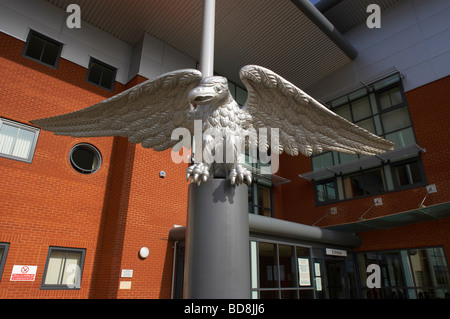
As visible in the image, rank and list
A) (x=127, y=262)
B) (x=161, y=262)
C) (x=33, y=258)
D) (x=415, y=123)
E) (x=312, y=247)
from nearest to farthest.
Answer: (x=33, y=258) < (x=127, y=262) < (x=161, y=262) < (x=312, y=247) < (x=415, y=123)

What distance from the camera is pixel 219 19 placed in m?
A: 10.2

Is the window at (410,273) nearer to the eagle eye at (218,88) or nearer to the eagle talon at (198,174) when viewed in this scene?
the eagle talon at (198,174)

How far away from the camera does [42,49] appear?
863cm

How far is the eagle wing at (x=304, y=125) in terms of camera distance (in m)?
3.19

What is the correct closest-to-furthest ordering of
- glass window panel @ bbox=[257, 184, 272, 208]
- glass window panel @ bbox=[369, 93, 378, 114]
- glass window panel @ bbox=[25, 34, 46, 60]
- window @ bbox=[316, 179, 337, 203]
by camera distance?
glass window panel @ bbox=[25, 34, 46, 60], glass window panel @ bbox=[369, 93, 378, 114], window @ bbox=[316, 179, 337, 203], glass window panel @ bbox=[257, 184, 272, 208]

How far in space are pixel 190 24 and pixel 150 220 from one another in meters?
6.61

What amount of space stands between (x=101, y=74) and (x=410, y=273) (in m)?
12.2

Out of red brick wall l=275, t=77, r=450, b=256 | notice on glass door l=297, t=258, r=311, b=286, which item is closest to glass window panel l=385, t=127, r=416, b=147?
red brick wall l=275, t=77, r=450, b=256

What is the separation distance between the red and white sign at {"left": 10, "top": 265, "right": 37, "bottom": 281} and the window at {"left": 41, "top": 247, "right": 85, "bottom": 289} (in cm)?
27

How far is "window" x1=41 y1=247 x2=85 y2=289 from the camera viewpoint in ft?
23.9

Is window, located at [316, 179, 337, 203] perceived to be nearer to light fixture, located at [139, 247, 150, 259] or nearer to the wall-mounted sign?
the wall-mounted sign

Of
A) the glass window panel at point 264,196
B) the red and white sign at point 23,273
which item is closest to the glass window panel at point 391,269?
the glass window panel at point 264,196

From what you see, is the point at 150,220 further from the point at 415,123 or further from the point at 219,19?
the point at 415,123

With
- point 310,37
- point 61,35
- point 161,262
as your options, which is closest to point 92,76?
point 61,35
